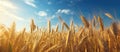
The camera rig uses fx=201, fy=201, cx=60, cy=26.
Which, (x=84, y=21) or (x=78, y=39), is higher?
(x=84, y=21)

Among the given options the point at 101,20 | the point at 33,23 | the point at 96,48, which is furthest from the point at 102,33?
the point at 33,23

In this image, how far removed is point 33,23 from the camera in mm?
4043

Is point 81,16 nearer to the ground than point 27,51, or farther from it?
farther from it

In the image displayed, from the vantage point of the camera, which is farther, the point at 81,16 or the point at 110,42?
the point at 81,16

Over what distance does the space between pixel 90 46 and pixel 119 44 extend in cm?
48

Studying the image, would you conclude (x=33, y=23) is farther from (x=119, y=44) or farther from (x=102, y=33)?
(x=119, y=44)

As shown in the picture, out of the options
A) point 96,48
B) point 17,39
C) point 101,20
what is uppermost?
point 101,20

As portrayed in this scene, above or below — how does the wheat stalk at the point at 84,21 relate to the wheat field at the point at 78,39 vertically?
above

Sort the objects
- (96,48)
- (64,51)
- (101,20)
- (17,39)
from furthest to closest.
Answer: (101,20), (96,48), (64,51), (17,39)

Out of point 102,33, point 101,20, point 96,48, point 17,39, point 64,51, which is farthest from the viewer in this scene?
point 102,33

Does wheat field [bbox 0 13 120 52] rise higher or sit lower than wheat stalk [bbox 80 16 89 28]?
lower

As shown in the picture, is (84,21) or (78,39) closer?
(78,39)

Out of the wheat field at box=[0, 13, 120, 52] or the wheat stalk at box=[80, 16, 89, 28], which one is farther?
the wheat stalk at box=[80, 16, 89, 28]

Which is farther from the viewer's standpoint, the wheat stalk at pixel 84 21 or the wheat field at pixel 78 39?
the wheat stalk at pixel 84 21
